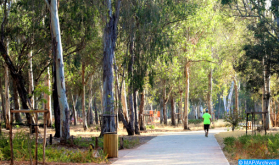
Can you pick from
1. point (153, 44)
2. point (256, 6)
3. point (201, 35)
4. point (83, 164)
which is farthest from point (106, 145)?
point (201, 35)

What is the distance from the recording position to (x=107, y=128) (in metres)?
21.0

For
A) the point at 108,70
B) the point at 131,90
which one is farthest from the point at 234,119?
the point at 108,70

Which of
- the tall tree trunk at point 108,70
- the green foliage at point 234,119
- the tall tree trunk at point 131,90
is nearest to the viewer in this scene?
the tall tree trunk at point 108,70

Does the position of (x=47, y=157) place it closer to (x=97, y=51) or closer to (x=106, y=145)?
(x=106, y=145)

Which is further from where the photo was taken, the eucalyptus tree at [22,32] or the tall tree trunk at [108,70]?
the eucalyptus tree at [22,32]

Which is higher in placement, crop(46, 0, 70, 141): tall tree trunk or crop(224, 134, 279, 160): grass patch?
crop(46, 0, 70, 141): tall tree trunk

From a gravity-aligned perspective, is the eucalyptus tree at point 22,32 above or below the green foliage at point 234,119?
above

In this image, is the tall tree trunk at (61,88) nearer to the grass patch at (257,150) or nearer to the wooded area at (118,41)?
the wooded area at (118,41)

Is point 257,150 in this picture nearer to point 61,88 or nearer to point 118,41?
point 61,88

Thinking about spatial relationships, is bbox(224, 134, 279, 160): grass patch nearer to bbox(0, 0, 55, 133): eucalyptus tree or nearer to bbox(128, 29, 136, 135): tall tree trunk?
bbox(128, 29, 136, 135): tall tree trunk

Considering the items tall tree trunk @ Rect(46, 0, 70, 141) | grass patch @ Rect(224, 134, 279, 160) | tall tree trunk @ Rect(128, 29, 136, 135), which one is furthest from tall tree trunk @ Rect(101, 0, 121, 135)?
grass patch @ Rect(224, 134, 279, 160)

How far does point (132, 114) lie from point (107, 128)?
5.82 m

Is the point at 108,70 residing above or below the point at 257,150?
above

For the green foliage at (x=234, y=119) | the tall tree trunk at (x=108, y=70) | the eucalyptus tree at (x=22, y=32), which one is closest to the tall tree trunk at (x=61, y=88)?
the tall tree trunk at (x=108, y=70)
